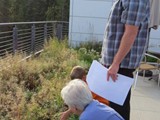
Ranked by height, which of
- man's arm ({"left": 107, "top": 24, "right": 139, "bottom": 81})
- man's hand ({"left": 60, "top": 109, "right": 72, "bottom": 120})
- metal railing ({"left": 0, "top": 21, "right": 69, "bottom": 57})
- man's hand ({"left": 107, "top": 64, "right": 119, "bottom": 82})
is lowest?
metal railing ({"left": 0, "top": 21, "right": 69, "bottom": 57})

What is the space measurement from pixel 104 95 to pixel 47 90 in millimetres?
1567

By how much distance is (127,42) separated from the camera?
9.00 feet

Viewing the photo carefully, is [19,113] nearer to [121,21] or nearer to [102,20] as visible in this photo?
[121,21]

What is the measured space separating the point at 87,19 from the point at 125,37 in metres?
8.18

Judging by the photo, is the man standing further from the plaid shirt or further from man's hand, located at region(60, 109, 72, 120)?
man's hand, located at region(60, 109, 72, 120)

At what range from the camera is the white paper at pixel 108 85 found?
2848 mm

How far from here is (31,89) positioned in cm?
524

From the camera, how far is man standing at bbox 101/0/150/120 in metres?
2.74

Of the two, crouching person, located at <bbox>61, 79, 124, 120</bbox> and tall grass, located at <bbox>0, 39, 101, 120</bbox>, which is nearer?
crouching person, located at <bbox>61, 79, 124, 120</bbox>

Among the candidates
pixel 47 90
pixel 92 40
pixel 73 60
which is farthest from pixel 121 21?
pixel 92 40

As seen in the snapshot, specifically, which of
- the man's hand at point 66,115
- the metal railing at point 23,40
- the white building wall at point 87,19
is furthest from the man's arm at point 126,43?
the white building wall at point 87,19

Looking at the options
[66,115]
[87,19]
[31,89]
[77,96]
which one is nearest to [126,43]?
[77,96]

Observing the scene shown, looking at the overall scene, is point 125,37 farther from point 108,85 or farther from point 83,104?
point 83,104

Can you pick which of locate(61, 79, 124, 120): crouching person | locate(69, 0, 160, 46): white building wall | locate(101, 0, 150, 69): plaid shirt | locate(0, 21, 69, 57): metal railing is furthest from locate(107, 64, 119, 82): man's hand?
locate(69, 0, 160, 46): white building wall
